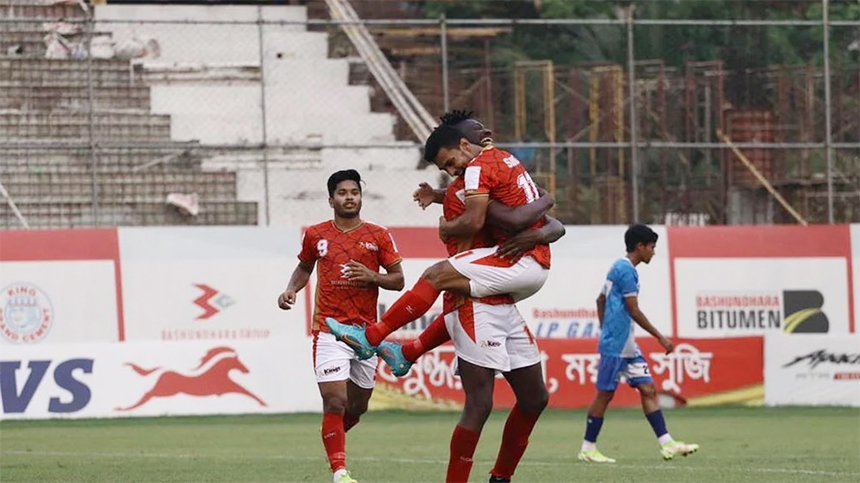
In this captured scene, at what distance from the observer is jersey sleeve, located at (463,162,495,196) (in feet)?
32.9

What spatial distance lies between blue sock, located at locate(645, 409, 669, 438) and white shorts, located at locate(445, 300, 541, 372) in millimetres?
5578

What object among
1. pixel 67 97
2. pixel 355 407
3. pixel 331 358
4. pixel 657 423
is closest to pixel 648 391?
pixel 657 423

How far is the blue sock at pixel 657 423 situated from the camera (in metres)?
15.6

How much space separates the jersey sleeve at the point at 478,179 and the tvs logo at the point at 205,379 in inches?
548

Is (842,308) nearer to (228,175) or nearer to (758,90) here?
(758,90)

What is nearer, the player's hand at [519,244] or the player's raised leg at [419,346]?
the player's hand at [519,244]

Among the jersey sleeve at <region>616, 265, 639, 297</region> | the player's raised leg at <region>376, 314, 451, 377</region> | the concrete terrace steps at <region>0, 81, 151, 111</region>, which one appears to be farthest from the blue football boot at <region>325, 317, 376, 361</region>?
the concrete terrace steps at <region>0, 81, 151, 111</region>

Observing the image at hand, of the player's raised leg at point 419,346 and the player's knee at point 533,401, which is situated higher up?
the player's raised leg at point 419,346

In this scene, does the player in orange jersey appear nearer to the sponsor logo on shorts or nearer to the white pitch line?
the sponsor logo on shorts

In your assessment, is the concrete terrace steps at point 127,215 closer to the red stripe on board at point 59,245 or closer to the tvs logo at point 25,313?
the red stripe on board at point 59,245

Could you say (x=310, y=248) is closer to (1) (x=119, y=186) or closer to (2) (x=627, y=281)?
(2) (x=627, y=281)

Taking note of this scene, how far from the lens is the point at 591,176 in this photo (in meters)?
28.0

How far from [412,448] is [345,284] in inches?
235

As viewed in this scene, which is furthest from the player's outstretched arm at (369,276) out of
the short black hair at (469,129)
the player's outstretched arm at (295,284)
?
the short black hair at (469,129)
